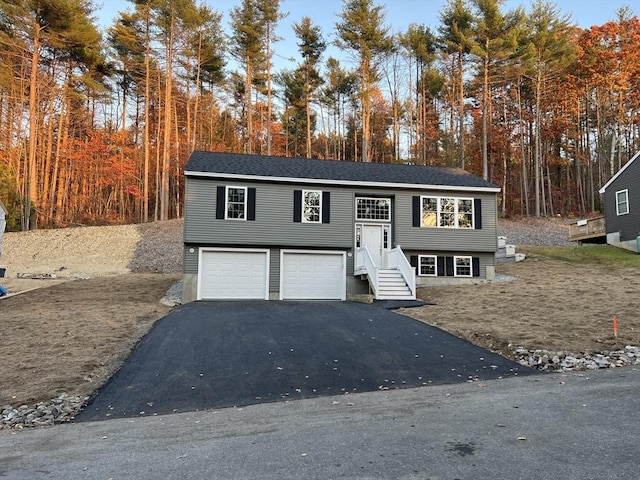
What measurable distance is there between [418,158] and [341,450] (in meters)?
34.3

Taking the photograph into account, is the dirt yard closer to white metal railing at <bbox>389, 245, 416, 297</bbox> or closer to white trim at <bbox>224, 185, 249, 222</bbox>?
white metal railing at <bbox>389, 245, 416, 297</bbox>

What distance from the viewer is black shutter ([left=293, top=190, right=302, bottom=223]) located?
16062 mm

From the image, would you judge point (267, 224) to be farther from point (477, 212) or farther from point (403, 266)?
point (477, 212)

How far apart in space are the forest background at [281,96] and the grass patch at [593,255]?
8.84 m

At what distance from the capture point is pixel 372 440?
386 cm

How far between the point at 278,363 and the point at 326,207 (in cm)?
980

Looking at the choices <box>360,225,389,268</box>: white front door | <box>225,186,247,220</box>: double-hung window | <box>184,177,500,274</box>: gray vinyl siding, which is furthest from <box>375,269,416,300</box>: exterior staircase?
<box>225,186,247,220</box>: double-hung window

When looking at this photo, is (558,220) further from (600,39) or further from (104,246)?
(104,246)

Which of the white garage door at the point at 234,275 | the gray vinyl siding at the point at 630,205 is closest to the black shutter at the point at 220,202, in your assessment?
the white garage door at the point at 234,275

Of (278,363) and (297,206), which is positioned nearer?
(278,363)

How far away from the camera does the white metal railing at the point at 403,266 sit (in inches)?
578

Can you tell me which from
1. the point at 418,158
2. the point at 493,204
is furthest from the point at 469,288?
the point at 418,158

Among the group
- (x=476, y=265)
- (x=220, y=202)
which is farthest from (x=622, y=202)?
(x=220, y=202)

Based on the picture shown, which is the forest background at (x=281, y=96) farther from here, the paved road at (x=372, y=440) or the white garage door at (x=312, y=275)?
the paved road at (x=372, y=440)
